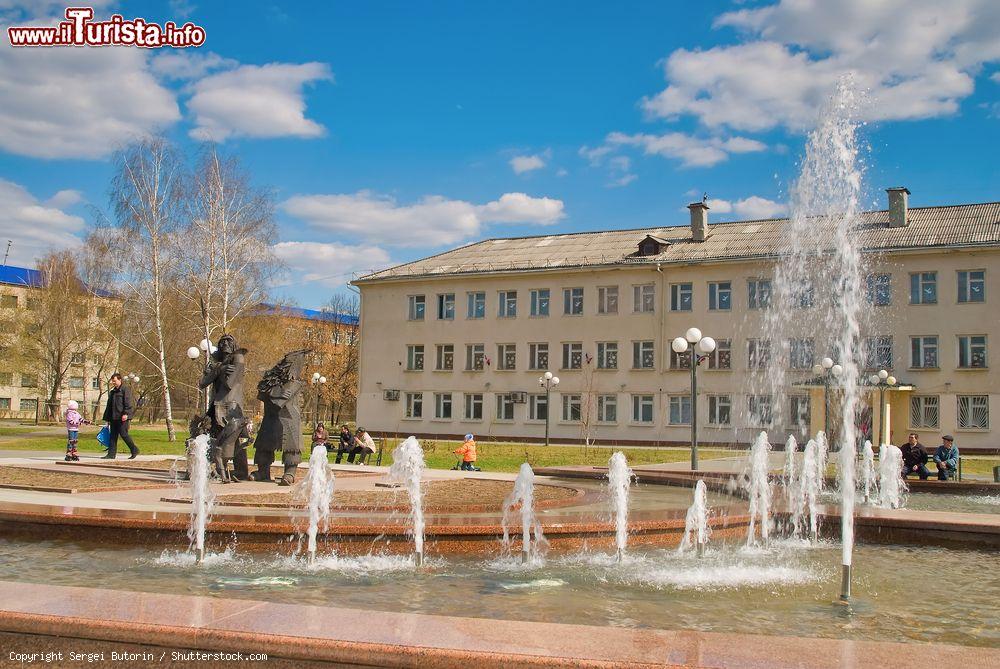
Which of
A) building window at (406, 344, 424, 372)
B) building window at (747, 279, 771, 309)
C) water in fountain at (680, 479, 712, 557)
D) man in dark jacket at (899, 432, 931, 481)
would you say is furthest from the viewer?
building window at (406, 344, 424, 372)

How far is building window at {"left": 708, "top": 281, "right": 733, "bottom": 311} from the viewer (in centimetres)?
4047

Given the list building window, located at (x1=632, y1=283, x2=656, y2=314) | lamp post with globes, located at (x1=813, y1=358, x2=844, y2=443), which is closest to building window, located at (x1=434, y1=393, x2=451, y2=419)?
building window, located at (x1=632, y1=283, x2=656, y2=314)

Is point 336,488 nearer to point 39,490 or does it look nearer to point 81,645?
point 39,490

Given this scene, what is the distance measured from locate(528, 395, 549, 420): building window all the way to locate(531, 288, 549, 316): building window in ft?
14.0

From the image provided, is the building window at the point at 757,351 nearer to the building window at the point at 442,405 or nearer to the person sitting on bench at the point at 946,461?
the building window at the point at 442,405

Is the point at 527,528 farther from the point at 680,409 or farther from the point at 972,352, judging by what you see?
the point at 680,409

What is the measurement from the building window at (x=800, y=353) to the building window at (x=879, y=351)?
228 centimetres

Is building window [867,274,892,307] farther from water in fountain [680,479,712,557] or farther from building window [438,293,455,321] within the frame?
water in fountain [680,479,712,557]

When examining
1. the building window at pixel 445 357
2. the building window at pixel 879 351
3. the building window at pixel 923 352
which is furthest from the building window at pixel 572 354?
the building window at pixel 923 352

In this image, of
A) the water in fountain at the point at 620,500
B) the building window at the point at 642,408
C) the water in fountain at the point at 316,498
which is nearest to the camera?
the water in fountain at the point at 316,498

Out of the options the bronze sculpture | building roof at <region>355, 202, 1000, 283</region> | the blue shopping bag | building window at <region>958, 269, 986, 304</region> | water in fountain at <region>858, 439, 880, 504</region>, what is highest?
building roof at <region>355, 202, 1000, 283</region>

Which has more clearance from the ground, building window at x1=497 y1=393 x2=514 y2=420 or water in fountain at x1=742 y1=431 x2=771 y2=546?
building window at x1=497 y1=393 x2=514 y2=420

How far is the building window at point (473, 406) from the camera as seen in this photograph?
4603 centimetres

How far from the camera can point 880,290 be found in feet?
125
